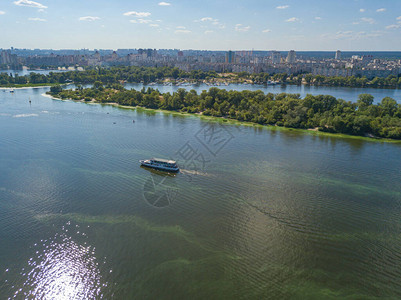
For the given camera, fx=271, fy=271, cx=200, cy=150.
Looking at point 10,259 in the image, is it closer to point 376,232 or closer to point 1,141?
point 376,232

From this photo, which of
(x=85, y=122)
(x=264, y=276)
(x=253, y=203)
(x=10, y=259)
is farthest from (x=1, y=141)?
(x=264, y=276)

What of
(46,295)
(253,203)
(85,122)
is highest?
(85,122)

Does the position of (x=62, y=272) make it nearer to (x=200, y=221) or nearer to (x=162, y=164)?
(x=200, y=221)

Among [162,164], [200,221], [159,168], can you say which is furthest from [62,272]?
[162,164]

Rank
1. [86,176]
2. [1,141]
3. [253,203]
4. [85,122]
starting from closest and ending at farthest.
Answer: [253,203]
[86,176]
[1,141]
[85,122]

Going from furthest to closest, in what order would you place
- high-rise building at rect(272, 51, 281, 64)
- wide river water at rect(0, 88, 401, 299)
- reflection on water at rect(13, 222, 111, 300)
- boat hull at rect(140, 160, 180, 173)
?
1. high-rise building at rect(272, 51, 281, 64)
2. boat hull at rect(140, 160, 180, 173)
3. wide river water at rect(0, 88, 401, 299)
4. reflection on water at rect(13, 222, 111, 300)

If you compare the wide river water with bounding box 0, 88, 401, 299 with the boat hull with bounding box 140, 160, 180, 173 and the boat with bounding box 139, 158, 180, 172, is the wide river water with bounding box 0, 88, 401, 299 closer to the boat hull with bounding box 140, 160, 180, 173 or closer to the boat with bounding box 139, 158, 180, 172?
the boat hull with bounding box 140, 160, 180, 173

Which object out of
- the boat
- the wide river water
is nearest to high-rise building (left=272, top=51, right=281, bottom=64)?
the wide river water

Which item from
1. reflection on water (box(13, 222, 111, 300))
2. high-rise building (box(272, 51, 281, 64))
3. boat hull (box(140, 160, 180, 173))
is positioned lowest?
reflection on water (box(13, 222, 111, 300))
